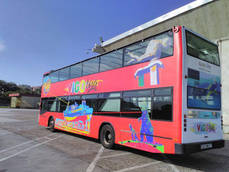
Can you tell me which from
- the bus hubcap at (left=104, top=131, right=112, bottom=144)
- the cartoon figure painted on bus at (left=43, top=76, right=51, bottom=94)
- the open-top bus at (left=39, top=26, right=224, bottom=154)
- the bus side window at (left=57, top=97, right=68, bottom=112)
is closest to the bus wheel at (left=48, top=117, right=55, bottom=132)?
the bus side window at (left=57, top=97, right=68, bottom=112)

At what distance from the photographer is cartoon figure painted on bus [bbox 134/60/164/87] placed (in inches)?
226

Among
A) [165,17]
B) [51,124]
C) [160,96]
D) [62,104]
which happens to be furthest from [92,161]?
[165,17]

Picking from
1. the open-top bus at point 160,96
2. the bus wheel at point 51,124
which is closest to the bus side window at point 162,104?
the open-top bus at point 160,96

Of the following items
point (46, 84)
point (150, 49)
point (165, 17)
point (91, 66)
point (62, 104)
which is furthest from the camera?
point (165, 17)

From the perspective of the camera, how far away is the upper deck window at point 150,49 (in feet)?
18.5

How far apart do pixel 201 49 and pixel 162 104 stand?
2202 millimetres

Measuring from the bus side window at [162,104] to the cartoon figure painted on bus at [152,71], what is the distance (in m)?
0.35

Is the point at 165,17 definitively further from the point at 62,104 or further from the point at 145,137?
the point at 145,137

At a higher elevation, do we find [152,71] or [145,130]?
[152,71]

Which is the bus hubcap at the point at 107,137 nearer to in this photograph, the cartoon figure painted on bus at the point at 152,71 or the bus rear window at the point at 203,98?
the cartoon figure painted on bus at the point at 152,71

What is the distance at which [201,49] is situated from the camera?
19.3 ft

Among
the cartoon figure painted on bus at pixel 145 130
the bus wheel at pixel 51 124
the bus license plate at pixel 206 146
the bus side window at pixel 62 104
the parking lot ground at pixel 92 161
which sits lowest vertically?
the parking lot ground at pixel 92 161

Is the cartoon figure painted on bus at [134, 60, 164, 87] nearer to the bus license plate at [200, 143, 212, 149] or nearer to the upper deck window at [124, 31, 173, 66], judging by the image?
A: the upper deck window at [124, 31, 173, 66]

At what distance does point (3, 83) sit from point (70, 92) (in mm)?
99906
